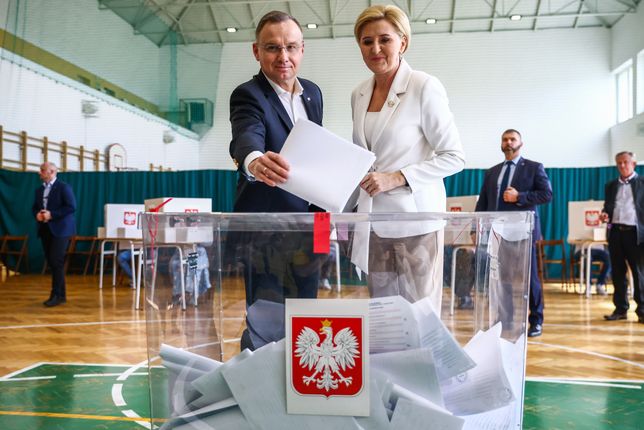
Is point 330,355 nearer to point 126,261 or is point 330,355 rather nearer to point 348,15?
point 126,261

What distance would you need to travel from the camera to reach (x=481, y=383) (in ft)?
3.12

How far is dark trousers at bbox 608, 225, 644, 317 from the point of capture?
4676 mm

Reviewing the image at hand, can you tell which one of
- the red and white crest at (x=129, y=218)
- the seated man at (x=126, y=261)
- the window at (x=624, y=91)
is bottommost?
the seated man at (x=126, y=261)

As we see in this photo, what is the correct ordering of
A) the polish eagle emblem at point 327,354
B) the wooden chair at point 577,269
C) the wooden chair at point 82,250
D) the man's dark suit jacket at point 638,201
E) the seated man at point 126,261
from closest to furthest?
1. the polish eagle emblem at point 327,354
2. the man's dark suit jacket at point 638,201
3. the seated man at point 126,261
4. the wooden chair at point 577,269
5. the wooden chair at point 82,250

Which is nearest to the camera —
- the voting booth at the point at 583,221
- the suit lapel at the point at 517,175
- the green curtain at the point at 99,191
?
the suit lapel at the point at 517,175

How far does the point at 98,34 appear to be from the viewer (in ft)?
31.2

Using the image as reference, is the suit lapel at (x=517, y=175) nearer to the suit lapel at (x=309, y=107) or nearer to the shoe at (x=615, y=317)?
the shoe at (x=615, y=317)

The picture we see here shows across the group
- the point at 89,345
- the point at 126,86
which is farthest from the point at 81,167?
the point at 89,345

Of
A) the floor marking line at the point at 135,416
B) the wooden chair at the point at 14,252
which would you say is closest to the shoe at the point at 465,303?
the floor marking line at the point at 135,416

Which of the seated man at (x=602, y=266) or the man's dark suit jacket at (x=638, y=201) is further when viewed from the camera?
the seated man at (x=602, y=266)

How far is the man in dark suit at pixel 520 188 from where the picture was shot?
3.89 metres

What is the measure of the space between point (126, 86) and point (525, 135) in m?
7.61

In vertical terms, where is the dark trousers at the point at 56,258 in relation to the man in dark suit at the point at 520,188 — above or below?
below

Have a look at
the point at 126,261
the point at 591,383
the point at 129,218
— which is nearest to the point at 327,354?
the point at 591,383
